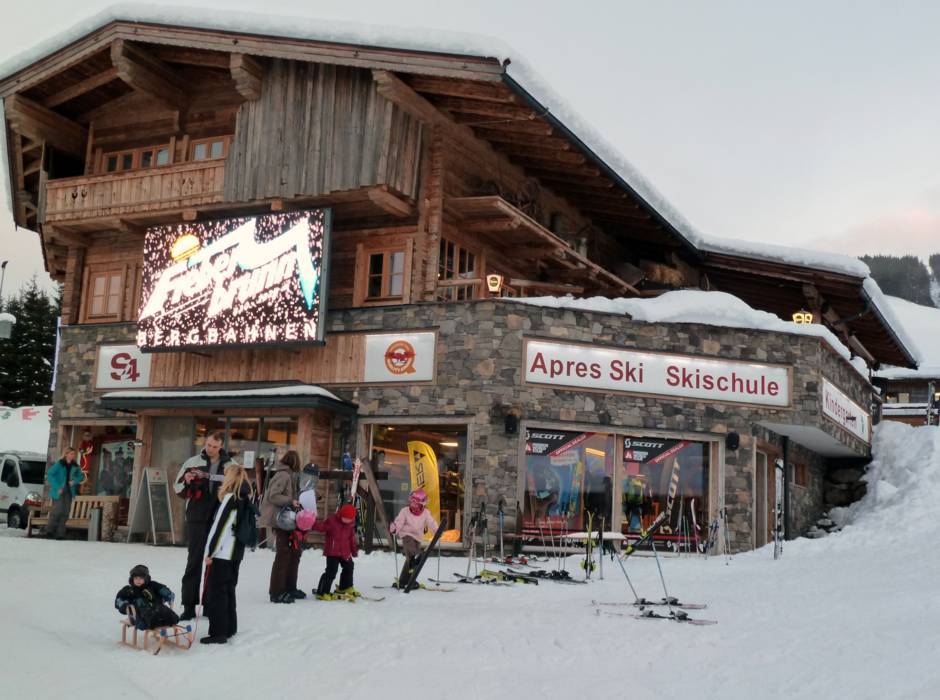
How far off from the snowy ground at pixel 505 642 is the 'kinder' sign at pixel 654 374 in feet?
16.1

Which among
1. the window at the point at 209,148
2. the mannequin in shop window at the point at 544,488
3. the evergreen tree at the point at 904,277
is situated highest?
Result: the evergreen tree at the point at 904,277

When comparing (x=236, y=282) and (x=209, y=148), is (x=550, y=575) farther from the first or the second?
(x=209, y=148)

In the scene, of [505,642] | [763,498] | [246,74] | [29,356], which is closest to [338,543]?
[505,642]

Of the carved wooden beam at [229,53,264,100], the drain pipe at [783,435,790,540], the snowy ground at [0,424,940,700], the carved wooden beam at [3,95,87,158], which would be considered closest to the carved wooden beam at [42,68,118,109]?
the carved wooden beam at [3,95,87,158]

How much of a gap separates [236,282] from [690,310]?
8784 mm

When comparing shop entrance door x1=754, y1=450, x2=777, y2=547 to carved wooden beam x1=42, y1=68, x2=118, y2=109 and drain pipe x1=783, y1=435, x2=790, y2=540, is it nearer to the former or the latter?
drain pipe x1=783, y1=435, x2=790, y2=540

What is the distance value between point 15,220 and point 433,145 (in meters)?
12.8

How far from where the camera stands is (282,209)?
1942cm

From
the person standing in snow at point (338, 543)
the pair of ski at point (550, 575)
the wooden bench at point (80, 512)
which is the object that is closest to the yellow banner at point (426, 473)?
the pair of ski at point (550, 575)

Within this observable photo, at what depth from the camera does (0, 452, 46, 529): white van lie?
25031 mm

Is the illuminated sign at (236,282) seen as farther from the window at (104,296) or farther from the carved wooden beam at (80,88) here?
the carved wooden beam at (80,88)

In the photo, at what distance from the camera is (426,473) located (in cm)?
1828

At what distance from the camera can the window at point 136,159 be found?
2211 cm

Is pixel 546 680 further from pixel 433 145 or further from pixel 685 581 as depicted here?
pixel 433 145
